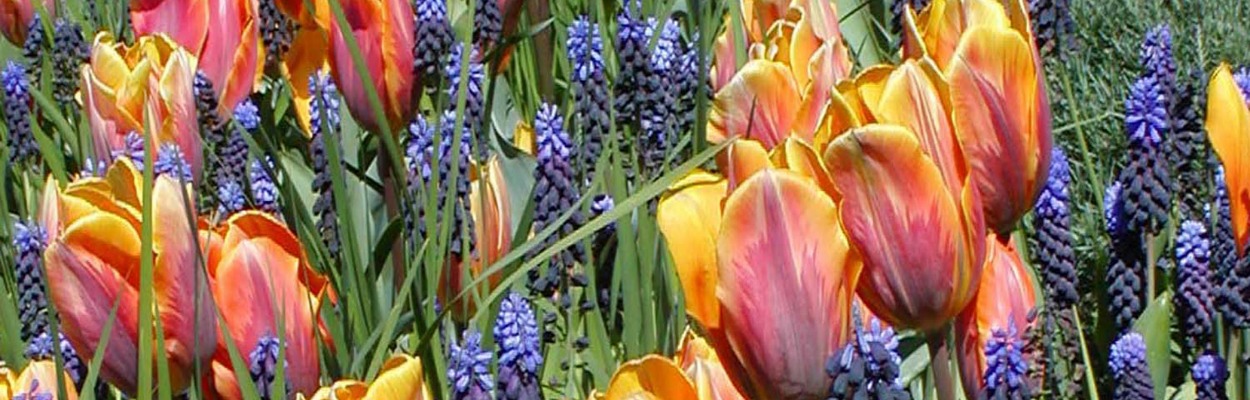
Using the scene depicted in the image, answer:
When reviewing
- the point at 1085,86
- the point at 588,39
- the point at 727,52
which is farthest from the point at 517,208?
the point at 1085,86

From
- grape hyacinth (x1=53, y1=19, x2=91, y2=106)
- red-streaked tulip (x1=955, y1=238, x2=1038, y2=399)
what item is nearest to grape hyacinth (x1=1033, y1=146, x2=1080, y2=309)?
red-streaked tulip (x1=955, y1=238, x2=1038, y2=399)

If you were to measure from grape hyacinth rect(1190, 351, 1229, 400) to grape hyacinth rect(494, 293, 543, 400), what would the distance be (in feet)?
1.69

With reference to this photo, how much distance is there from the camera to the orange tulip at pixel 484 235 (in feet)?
5.46

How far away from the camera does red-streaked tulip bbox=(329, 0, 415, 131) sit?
1.99 metres

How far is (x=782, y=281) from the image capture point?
3.89 ft

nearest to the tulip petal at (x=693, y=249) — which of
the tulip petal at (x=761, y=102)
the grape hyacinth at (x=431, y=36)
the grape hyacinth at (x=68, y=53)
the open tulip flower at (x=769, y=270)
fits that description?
the open tulip flower at (x=769, y=270)

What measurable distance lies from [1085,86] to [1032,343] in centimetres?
141

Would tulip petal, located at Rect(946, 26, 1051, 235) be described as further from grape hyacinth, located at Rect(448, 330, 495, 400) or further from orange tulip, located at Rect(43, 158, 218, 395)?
orange tulip, located at Rect(43, 158, 218, 395)

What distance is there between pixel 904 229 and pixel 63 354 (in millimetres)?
685

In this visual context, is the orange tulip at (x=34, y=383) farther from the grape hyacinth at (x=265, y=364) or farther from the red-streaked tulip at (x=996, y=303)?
the red-streaked tulip at (x=996, y=303)

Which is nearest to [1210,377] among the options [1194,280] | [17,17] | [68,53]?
[1194,280]

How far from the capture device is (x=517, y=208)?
2359mm

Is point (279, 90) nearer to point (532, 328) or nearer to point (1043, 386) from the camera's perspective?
point (1043, 386)

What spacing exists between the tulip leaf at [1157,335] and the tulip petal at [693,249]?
509 mm
